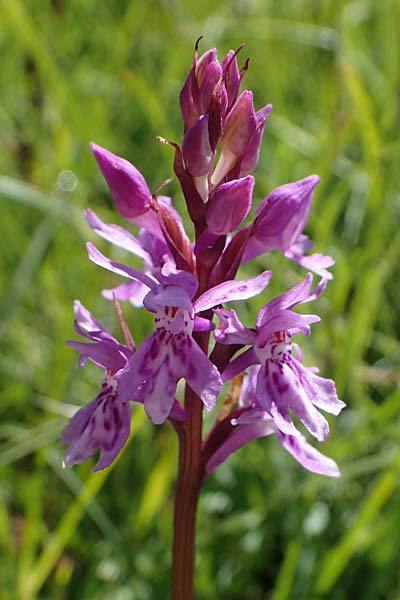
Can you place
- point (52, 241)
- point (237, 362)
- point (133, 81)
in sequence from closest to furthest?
point (237, 362) → point (133, 81) → point (52, 241)

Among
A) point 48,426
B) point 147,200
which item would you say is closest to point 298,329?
point 147,200

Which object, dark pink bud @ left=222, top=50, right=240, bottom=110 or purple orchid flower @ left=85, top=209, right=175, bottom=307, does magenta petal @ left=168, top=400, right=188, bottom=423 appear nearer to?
purple orchid flower @ left=85, top=209, right=175, bottom=307

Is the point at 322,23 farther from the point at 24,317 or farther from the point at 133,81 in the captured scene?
the point at 24,317

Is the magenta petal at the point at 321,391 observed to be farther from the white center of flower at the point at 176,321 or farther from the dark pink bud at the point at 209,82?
the dark pink bud at the point at 209,82

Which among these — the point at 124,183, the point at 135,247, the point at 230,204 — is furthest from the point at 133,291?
the point at 230,204

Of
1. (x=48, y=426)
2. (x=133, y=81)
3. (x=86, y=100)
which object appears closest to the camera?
(x=48, y=426)

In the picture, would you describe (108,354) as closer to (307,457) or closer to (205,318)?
(205,318)

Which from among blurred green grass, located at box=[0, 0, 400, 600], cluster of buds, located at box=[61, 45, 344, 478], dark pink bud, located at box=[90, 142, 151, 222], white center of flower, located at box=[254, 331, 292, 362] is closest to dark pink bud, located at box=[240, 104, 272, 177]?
cluster of buds, located at box=[61, 45, 344, 478]

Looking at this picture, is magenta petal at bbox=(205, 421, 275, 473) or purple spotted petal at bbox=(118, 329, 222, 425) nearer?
purple spotted petal at bbox=(118, 329, 222, 425)
